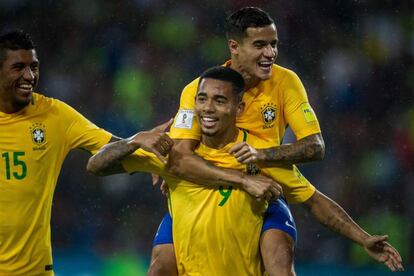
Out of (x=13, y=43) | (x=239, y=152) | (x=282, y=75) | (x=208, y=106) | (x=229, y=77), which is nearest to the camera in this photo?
(x=239, y=152)

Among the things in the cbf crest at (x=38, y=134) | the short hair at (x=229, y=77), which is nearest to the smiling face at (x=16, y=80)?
the cbf crest at (x=38, y=134)

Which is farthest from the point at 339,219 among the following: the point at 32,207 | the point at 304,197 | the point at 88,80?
the point at 88,80

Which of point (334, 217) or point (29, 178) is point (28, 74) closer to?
point (29, 178)

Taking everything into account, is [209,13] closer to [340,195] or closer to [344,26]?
[344,26]

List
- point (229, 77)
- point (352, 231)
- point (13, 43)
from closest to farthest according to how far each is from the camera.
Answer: point (229, 77) < point (352, 231) < point (13, 43)

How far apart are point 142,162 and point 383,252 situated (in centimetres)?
120

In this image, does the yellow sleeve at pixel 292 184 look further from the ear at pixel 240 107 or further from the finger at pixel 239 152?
the finger at pixel 239 152

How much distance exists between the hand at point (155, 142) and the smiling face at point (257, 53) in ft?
2.31

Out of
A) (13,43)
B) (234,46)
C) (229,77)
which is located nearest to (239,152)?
(229,77)

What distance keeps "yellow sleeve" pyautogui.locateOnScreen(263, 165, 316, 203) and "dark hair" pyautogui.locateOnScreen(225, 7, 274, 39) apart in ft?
2.40

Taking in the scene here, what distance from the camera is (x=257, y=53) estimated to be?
461 centimetres

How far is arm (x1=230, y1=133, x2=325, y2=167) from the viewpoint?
402 cm

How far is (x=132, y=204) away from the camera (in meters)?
7.74

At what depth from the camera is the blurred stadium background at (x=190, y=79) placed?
291 inches
